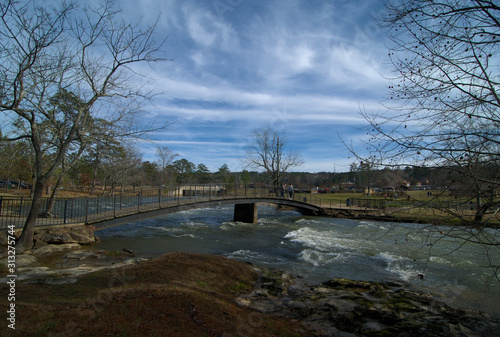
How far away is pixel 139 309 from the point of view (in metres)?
4.78

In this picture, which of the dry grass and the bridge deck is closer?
the dry grass

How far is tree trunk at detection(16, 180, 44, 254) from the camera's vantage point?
1022cm

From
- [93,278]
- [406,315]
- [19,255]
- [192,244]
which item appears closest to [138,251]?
[192,244]

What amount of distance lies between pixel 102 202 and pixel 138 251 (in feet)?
13.8

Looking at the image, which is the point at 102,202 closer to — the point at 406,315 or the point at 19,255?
the point at 19,255

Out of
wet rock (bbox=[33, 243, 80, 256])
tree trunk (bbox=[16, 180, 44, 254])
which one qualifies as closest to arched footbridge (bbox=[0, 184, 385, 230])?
tree trunk (bbox=[16, 180, 44, 254])

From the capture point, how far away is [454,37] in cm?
493

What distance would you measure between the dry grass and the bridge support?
2049 centimetres

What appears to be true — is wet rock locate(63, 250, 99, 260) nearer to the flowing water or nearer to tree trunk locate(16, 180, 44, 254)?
tree trunk locate(16, 180, 44, 254)

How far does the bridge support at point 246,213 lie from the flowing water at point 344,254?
5.54 meters

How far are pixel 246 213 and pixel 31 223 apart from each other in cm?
2005

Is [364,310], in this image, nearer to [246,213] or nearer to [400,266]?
[400,266]

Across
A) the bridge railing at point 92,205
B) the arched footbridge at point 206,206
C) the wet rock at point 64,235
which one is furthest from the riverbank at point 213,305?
the arched footbridge at point 206,206

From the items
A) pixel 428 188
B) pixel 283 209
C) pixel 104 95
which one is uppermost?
pixel 104 95
